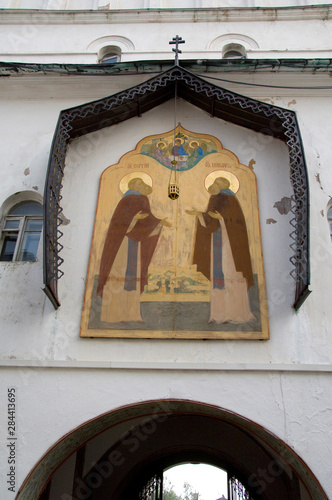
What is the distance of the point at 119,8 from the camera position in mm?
8992

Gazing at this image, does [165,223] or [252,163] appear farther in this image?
[252,163]

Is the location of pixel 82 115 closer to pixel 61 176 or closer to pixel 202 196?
pixel 61 176

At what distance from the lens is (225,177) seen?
650 cm

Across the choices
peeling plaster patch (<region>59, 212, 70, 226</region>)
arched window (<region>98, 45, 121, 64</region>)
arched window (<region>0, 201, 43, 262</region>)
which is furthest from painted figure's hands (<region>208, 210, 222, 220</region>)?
arched window (<region>98, 45, 121, 64</region>)

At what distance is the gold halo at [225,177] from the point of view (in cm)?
643

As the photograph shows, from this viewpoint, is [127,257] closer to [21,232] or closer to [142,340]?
[142,340]

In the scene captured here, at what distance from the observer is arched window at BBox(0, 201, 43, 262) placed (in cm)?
631

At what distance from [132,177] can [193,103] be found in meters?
1.56

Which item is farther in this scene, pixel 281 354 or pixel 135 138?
pixel 135 138

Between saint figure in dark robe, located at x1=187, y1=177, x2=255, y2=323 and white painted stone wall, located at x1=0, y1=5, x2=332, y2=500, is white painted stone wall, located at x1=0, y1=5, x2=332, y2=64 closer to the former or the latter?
white painted stone wall, located at x1=0, y1=5, x2=332, y2=500

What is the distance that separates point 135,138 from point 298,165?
2377 millimetres

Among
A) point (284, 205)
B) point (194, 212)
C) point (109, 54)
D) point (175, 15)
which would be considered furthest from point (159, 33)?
point (284, 205)

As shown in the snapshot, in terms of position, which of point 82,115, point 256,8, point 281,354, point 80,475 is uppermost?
point 256,8

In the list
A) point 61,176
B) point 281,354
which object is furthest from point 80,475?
point 61,176
